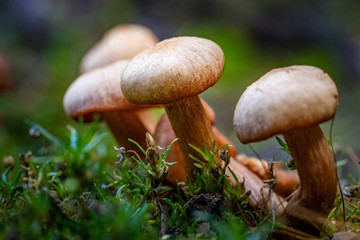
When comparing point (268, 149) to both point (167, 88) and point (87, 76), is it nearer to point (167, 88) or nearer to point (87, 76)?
point (87, 76)

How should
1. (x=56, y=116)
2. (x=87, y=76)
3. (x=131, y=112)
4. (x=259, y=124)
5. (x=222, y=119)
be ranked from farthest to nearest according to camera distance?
(x=222, y=119) → (x=56, y=116) → (x=131, y=112) → (x=87, y=76) → (x=259, y=124)

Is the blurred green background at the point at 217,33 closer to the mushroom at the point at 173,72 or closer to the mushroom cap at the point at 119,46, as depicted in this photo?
the mushroom cap at the point at 119,46

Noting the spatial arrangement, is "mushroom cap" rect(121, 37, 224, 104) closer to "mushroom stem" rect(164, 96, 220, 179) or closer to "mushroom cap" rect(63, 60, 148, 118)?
"mushroom stem" rect(164, 96, 220, 179)

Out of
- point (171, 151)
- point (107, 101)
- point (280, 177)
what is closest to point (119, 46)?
point (107, 101)

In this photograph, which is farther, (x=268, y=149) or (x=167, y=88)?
(x=268, y=149)

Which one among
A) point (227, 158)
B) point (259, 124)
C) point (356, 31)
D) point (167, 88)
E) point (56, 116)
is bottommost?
point (356, 31)

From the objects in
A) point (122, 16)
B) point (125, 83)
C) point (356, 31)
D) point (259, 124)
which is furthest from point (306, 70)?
point (356, 31)

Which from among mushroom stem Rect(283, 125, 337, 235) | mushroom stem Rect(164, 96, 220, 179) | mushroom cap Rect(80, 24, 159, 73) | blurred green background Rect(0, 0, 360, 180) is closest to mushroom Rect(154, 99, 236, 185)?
mushroom stem Rect(164, 96, 220, 179)

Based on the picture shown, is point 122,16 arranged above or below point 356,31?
above
